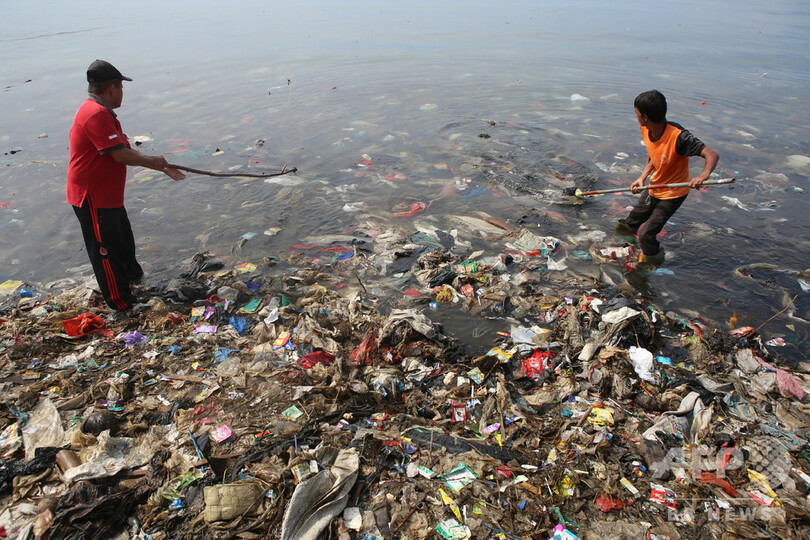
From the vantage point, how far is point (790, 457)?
2.64 metres

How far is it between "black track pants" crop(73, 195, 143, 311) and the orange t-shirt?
16.3 feet

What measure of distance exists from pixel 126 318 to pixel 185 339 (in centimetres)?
77

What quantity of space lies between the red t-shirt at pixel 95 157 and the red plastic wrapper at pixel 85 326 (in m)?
0.98

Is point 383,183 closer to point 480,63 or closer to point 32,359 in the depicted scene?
point 32,359

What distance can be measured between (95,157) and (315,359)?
8.12ft

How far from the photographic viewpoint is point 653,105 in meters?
3.99

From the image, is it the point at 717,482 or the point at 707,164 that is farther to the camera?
the point at 707,164

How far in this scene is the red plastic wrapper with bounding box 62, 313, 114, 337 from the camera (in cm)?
380

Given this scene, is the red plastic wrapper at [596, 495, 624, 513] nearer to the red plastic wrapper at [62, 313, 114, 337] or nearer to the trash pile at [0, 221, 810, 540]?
the trash pile at [0, 221, 810, 540]

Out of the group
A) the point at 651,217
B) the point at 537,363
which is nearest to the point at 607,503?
the point at 537,363

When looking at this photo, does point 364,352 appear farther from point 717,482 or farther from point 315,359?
point 717,482

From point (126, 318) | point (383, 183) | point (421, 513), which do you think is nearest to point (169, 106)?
point (383, 183)

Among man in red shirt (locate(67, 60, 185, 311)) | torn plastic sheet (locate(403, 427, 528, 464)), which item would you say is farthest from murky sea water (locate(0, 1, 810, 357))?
torn plastic sheet (locate(403, 427, 528, 464))

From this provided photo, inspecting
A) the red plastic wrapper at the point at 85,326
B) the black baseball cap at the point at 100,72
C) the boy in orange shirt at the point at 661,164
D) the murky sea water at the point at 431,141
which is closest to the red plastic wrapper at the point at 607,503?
the murky sea water at the point at 431,141
